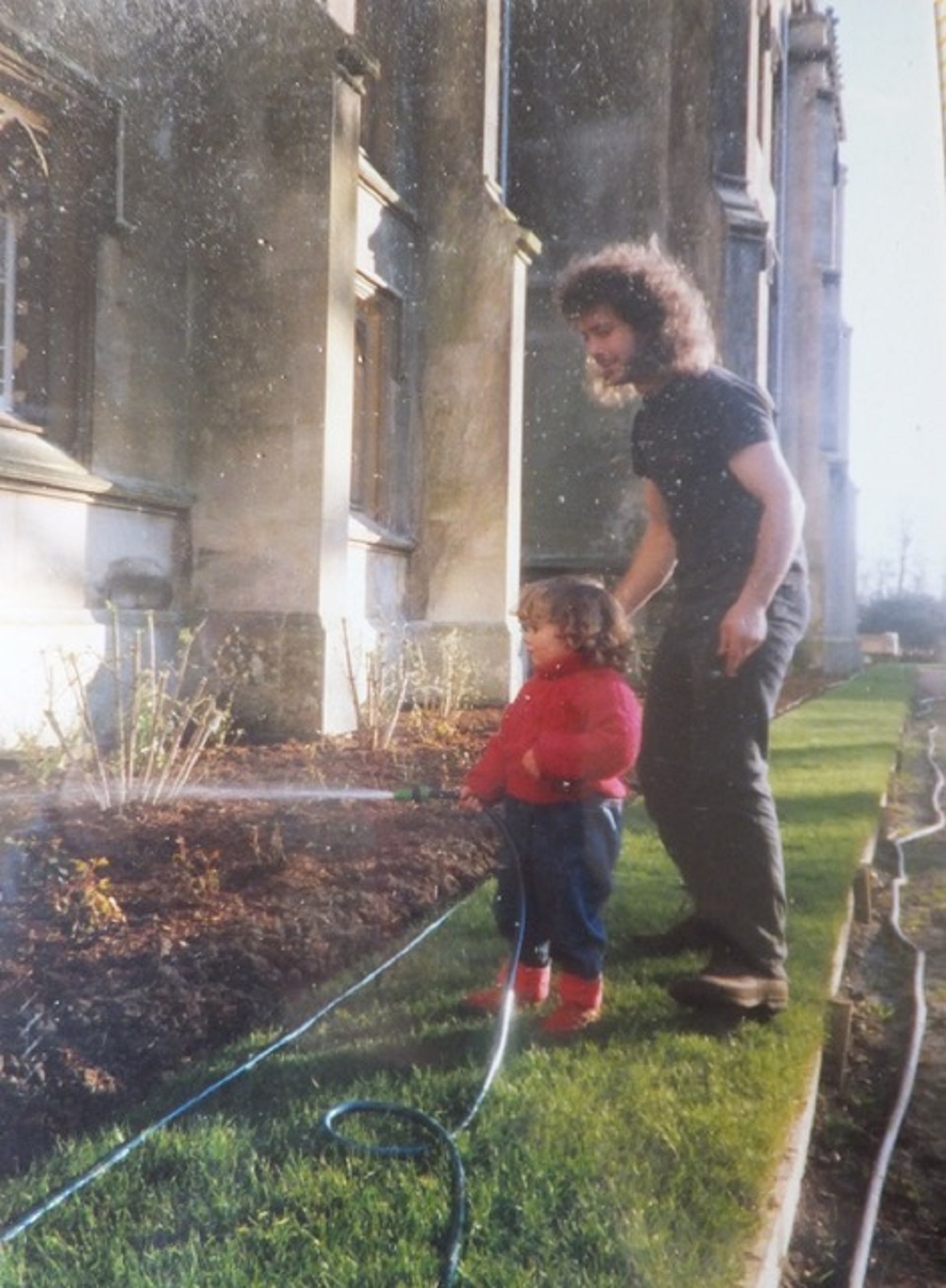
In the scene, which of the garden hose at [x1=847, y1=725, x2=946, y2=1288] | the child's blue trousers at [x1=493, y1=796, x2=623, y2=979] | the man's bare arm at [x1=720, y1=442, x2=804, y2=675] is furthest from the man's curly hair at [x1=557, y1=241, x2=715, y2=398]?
the garden hose at [x1=847, y1=725, x2=946, y2=1288]

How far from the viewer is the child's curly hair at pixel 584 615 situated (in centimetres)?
208

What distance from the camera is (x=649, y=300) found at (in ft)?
6.65

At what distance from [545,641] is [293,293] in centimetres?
425

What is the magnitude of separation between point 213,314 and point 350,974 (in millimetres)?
4451

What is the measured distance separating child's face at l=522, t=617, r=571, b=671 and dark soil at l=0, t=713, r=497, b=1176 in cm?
104

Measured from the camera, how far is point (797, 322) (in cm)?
397

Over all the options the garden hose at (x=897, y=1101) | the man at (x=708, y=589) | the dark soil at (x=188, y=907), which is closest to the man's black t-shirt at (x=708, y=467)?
the man at (x=708, y=589)

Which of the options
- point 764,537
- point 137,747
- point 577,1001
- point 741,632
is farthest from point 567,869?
point 137,747

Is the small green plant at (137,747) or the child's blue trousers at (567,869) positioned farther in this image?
the small green plant at (137,747)

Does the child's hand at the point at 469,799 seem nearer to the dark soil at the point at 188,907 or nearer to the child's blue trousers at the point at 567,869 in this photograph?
the child's blue trousers at the point at 567,869

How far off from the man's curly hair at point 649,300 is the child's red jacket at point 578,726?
683 mm

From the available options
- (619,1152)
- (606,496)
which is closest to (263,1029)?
(619,1152)

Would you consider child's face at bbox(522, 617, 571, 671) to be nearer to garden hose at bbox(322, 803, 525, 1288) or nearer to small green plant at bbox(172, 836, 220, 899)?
garden hose at bbox(322, 803, 525, 1288)

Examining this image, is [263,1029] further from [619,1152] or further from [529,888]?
[619,1152]
